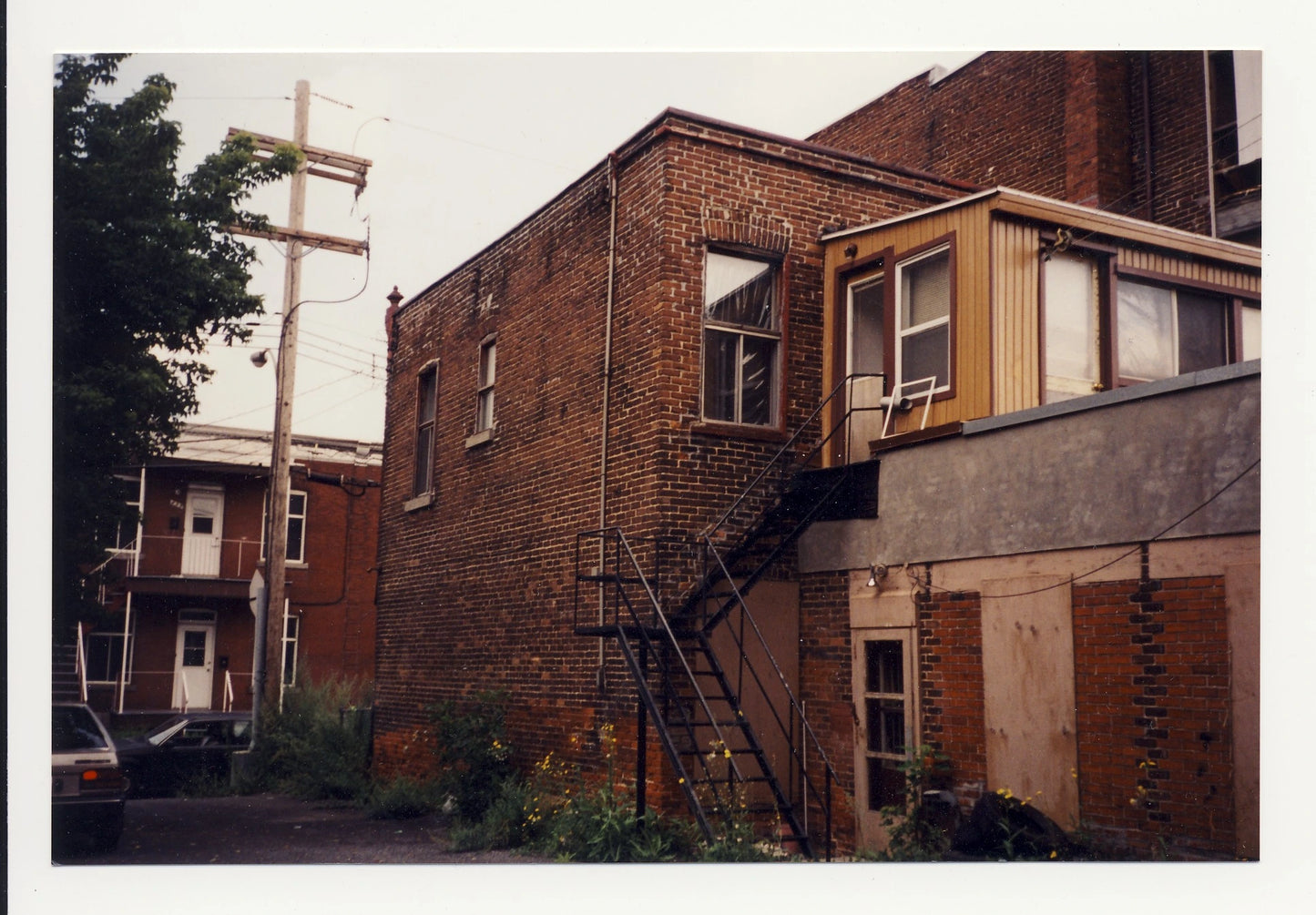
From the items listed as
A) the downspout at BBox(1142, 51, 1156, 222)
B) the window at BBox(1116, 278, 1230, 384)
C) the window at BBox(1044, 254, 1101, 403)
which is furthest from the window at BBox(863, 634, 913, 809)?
the downspout at BBox(1142, 51, 1156, 222)

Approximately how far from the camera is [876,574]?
9781 millimetres

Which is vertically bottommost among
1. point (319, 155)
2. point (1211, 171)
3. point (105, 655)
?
point (105, 655)

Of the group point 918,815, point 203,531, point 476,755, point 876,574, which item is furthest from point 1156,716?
point 203,531

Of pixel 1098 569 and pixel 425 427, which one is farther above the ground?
pixel 425 427

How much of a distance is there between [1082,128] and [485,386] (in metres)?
7.63

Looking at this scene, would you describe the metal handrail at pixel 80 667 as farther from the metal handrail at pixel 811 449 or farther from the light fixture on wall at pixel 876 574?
the light fixture on wall at pixel 876 574

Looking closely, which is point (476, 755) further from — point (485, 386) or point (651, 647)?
point (485, 386)

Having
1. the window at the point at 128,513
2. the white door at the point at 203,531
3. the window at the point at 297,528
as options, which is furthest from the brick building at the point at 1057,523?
the window at the point at 297,528

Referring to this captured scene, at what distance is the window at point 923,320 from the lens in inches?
393

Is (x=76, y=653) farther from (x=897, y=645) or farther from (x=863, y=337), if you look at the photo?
(x=863, y=337)

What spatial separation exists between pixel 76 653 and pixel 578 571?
426 cm

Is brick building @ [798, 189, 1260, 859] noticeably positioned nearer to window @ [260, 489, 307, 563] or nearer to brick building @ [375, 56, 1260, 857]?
brick building @ [375, 56, 1260, 857]

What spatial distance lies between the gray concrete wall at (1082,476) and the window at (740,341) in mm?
1630

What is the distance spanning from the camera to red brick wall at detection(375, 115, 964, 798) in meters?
10.6
